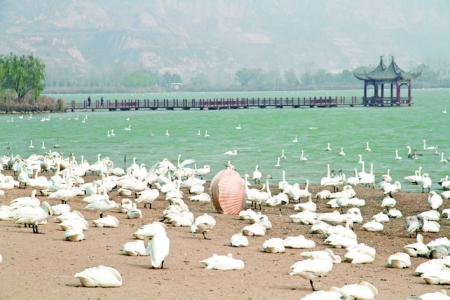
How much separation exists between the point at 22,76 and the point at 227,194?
2393 inches

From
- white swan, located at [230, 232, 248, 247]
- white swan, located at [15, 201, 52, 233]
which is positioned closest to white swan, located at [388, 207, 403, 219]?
white swan, located at [230, 232, 248, 247]

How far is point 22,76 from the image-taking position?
242 ft

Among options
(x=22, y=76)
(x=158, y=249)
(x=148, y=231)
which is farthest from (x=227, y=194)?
(x=22, y=76)

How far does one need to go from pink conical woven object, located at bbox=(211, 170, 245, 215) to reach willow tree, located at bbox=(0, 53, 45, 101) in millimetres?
59122

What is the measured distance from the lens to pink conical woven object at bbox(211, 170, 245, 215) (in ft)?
54.7

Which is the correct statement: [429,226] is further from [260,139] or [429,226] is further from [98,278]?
[260,139]

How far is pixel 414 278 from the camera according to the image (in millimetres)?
10367

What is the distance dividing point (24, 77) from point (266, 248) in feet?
216

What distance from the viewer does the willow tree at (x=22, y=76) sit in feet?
242

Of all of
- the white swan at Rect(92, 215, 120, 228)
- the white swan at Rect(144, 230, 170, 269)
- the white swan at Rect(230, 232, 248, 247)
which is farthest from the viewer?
the white swan at Rect(92, 215, 120, 228)

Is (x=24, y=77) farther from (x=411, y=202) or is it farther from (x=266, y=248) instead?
(x=266, y=248)

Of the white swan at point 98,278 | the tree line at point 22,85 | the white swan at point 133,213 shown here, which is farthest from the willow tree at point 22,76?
the white swan at point 98,278

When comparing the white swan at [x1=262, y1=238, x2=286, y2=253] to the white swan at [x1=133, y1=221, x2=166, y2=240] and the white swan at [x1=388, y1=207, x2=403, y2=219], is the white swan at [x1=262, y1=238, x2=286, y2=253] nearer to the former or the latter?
the white swan at [x1=133, y1=221, x2=166, y2=240]

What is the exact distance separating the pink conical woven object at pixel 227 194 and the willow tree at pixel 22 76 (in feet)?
194
